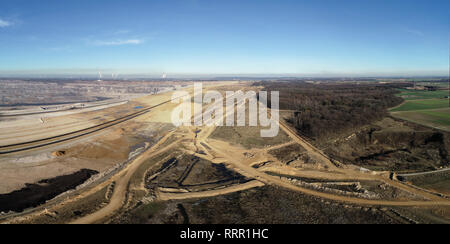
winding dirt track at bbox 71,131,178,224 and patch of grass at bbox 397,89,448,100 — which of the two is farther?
patch of grass at bbox 397,89,448,100

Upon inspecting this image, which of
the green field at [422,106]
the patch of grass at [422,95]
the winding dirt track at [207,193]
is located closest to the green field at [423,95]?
the patch of grass at [422,95]

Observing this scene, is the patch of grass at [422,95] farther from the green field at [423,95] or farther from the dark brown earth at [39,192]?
the dark brown earth at [39,192]

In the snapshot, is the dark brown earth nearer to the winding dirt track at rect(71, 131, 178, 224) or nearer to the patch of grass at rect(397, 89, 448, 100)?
→ the winding dirt track at rect(71, 131, 178, 224)

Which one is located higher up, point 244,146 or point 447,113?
point 447,113

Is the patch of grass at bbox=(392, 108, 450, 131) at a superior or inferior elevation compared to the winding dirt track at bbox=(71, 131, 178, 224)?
superior

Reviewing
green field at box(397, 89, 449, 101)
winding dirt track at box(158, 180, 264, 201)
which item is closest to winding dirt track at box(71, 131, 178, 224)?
winding dirt track at box(158, 180, 264, 201)

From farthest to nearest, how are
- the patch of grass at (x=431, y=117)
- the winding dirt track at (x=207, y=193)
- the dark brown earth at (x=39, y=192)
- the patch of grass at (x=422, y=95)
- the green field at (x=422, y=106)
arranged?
the patch of grass at (x=422, y=95), the green field at (x=422, y=106), the patch of grass at (x=431, y=117), the winding dirt track at (x=207, y=193), the dark brown earth at (x=39, y=192)

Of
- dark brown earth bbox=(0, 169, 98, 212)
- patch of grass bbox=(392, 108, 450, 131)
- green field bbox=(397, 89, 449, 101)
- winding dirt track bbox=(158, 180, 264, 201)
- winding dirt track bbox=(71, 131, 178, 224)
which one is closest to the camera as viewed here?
winding dirt track bbox=(71, 131, 178, 224)

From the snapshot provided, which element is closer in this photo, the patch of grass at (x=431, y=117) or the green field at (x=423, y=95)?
the patch of grass at (x=431, y=117)

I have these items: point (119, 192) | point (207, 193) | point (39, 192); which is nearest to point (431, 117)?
point (207, 193)
